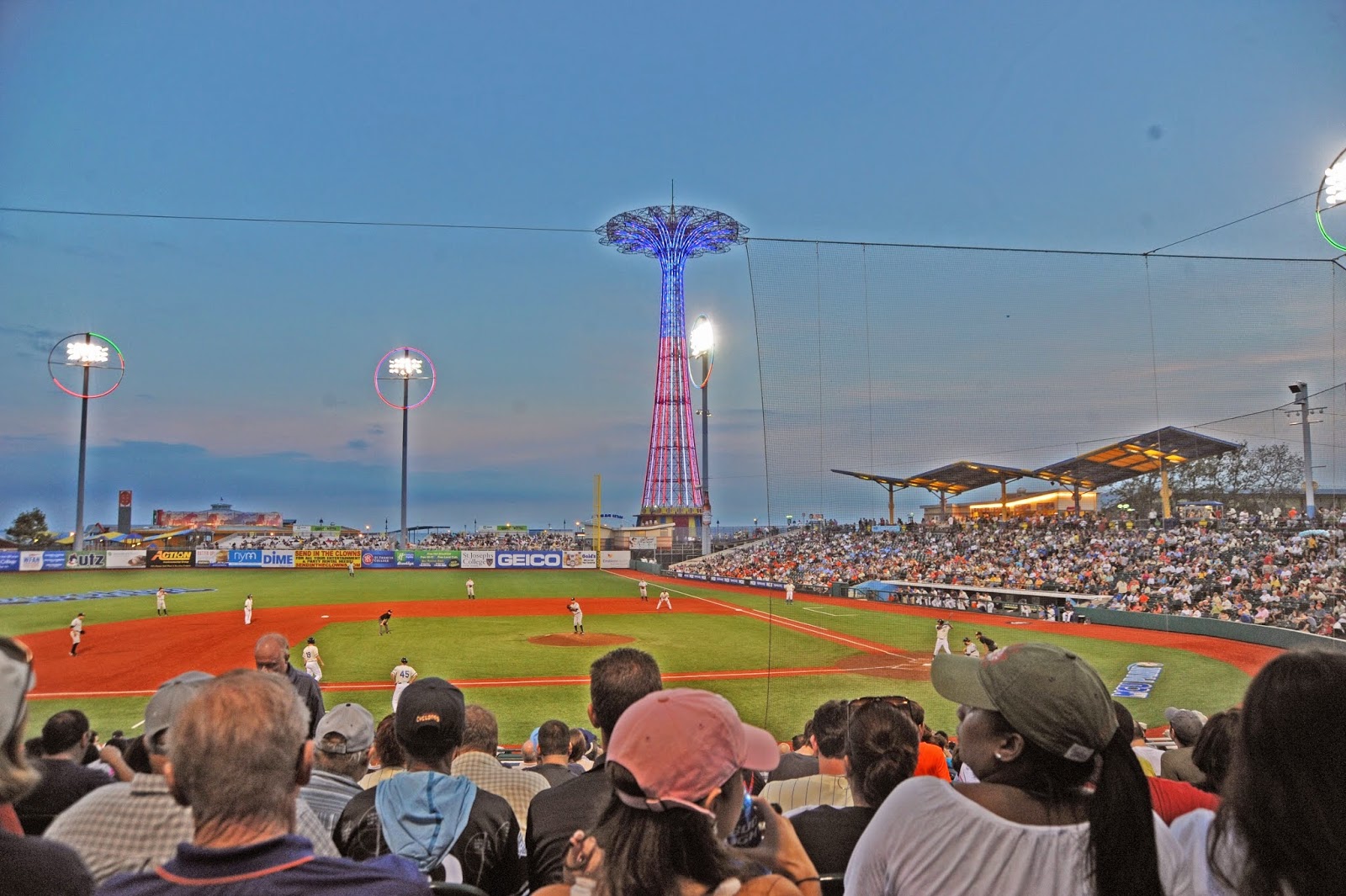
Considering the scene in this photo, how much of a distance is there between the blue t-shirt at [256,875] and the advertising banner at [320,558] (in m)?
57.9

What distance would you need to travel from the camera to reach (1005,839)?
217 cm

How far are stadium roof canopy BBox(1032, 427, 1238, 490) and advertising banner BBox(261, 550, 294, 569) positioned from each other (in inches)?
2002

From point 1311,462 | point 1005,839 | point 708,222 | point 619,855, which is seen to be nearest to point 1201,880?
point 1005,839

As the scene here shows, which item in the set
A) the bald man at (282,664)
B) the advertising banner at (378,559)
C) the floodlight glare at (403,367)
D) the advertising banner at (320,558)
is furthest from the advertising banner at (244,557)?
the bald man at (282,664)

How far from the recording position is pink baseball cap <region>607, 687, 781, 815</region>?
1821 mm

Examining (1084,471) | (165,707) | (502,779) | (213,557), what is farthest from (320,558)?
(165,707)

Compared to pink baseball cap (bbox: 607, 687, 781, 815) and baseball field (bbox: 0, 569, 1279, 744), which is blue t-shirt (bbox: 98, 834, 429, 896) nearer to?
pink baseball cap (bbox: 607, 687, 781, 815)

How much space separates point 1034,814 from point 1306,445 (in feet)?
58.0

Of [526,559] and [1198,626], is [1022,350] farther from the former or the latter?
[526,559]

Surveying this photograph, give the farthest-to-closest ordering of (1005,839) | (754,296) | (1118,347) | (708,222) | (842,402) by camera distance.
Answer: (708,222)
(1118,347)
(842,402)
(754,296)
(1005,839)

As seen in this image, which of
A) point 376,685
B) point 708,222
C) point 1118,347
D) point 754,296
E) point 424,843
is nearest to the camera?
point 424,843

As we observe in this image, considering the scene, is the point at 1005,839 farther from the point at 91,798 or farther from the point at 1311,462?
the point at 1311,462

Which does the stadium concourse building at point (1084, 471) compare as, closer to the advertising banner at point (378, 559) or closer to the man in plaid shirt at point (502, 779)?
the man in plaid shirt at point (502, 779)

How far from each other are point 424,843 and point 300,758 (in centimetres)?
137
